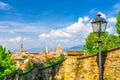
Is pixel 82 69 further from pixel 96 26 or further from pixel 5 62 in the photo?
pixel 5 62

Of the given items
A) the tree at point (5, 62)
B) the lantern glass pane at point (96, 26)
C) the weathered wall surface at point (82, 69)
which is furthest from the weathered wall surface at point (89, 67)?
the tree at point (5, 62)

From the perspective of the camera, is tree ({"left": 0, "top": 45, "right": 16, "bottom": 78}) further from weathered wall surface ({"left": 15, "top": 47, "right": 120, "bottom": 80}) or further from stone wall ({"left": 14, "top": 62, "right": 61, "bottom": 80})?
weathered wall surface ({"left": 15, "top": 47, "right": 120, "bottom": 80})

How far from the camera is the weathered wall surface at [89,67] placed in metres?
13.1

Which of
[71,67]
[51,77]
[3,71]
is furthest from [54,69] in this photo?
[3,71]

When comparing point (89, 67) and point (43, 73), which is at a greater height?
point (89, 67)

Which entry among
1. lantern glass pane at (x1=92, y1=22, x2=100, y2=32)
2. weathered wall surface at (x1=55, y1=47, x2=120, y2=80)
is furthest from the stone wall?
lantern glass pane at (x1=92, y1=22, x2=100, y2=32)

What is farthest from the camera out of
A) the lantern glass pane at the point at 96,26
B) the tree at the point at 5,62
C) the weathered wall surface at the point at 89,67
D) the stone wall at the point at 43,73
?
the tree at the point at 5,62

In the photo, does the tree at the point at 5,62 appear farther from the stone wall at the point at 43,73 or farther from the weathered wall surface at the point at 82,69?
the weathered wall surface at the point at 82,69

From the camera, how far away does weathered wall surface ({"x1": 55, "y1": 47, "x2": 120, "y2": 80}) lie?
1312 cm

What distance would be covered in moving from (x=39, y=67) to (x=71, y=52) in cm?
471

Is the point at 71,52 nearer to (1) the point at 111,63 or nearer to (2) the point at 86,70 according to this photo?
(2) the point at 86,70

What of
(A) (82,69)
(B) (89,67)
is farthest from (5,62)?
(B) (89,67)

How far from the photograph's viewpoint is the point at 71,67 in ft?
50.7

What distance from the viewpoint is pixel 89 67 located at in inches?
569
